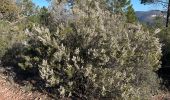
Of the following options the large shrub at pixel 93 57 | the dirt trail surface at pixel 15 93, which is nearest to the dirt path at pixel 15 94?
the dirt trail surface at pixel 15 93

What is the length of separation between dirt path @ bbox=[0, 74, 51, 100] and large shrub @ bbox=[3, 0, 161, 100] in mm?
449

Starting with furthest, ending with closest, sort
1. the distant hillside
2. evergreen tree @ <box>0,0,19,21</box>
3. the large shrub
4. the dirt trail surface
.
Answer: evergreen tree @ <box>0,0,19,21</box> → the distant hillside → the dirt trail surface → the large shrub

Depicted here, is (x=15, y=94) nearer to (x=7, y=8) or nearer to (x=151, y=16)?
(x=7, y=8)

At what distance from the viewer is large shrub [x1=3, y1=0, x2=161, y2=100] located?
10.4m

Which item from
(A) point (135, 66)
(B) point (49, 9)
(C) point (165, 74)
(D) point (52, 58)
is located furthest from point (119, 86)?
(C) point (165, 74)

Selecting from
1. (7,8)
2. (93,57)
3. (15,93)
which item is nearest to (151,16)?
(7,8)

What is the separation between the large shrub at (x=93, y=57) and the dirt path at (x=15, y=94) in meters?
0.45

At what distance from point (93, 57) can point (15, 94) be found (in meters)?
2.28

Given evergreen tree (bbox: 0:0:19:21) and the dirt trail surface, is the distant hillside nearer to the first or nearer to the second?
evergreen tree (bbox: 0:0:19:21)

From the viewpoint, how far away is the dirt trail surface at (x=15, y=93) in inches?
422

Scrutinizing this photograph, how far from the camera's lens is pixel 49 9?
12.1 m

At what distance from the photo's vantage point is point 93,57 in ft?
34.6

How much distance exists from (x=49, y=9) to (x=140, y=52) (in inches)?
116

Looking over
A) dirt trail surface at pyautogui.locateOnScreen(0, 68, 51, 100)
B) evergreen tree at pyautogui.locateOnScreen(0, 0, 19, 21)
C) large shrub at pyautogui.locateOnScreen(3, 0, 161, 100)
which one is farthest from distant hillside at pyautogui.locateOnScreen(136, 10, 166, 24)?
dirt trail surface at pyautogui.locateOnScreen(0, 68, 51, 100)
